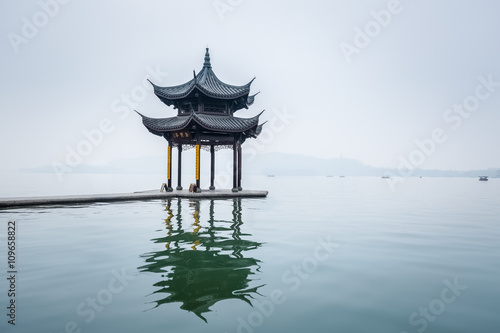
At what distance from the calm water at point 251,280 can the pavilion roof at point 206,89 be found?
12020 mm

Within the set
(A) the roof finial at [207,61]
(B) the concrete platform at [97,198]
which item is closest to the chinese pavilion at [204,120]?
(A) the roof finial at [207,61]

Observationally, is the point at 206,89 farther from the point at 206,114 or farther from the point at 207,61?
the point at 207,61

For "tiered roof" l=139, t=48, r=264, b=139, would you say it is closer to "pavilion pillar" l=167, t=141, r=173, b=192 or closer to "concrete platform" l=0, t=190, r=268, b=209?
"pavilion pillar" l=167, t=141, r=173, b=192

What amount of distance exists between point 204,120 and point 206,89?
2053 mm

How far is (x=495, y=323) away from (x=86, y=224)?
989cm

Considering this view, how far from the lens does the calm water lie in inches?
131

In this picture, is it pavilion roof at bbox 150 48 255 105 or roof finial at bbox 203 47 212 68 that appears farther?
roof finial at bbox 203 47 212 68

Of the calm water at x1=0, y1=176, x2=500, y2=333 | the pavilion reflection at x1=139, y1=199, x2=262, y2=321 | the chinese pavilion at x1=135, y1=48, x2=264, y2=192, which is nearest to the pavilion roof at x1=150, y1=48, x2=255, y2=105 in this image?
the chinese pavilion at x1=135, y1=48, x2=264, y2=192

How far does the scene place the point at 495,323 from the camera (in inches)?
132

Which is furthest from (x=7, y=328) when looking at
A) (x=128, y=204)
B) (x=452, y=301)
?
(x=128, y=204)

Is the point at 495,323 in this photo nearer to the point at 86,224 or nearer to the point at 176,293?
the point at 176,293

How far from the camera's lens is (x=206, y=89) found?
19.8 m

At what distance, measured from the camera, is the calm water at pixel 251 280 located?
3338mm

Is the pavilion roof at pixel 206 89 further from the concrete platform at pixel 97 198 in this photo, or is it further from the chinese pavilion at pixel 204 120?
the concrete platform at pixel 97 198
